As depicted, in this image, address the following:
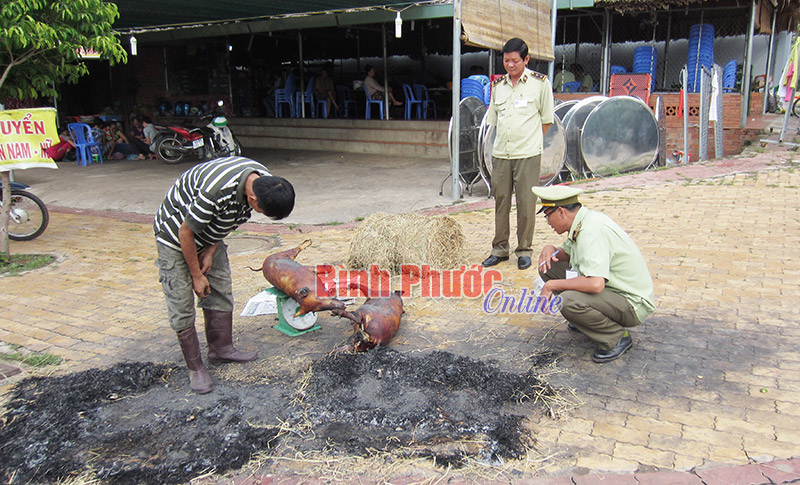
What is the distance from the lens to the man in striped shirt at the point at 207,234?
3.02 meters

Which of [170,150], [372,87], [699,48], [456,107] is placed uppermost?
[699,48]

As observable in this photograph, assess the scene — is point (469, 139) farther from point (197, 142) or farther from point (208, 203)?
point (197, 142)

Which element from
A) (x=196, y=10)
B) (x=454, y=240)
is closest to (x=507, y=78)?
(x=454, y=240)

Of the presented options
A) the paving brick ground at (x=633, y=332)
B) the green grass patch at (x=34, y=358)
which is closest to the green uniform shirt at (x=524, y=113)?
the paving brick ground at (x=633, y=332)

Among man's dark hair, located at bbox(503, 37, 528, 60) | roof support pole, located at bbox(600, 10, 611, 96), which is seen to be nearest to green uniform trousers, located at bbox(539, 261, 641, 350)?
man's dark hair, located at bbox(503, 37, 528, 60)

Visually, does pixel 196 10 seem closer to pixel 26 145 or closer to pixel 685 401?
pixel 26 145

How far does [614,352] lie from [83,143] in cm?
1414

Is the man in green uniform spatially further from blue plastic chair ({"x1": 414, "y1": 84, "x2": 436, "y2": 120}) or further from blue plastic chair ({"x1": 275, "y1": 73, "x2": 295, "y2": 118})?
blue plastic chair ({"x1": 275, "y1": 73, "x2": 295, "y2": 118})

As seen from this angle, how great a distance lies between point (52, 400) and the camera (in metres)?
3.34

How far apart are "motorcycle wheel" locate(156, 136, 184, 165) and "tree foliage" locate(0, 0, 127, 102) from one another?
745cm

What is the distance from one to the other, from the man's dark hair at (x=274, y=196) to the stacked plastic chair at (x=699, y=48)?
524 inches

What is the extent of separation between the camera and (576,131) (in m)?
9.74

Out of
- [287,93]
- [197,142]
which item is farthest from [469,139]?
[287,93]

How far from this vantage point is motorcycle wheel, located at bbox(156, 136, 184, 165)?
13914mm
